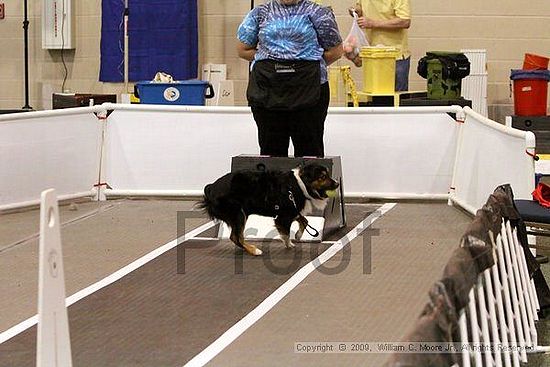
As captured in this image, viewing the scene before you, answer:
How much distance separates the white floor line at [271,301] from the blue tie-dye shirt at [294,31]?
1133 millimetres

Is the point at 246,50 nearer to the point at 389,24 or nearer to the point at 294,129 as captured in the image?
the point at 294,129

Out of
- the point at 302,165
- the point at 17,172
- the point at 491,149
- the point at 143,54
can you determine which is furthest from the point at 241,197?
the point at 143,54

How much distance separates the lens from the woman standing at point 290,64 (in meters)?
A: 6.18

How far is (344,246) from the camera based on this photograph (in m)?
6.10

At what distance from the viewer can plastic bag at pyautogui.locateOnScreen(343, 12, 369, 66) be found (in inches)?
362

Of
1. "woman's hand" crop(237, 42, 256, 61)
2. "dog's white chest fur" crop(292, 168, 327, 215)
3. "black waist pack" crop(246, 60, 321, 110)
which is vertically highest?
"woman's hand" crop(237, 42, 256, 61)

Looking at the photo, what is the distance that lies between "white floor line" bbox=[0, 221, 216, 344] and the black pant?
689 mm

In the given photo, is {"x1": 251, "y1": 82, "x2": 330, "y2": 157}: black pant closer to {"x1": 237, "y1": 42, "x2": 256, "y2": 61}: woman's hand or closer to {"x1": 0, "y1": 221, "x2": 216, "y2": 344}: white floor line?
{"x1": 237, "y1": 42, "x2": 256, "y2": 61}: woman's hand

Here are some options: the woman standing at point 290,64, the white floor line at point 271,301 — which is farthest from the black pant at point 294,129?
the white floor line at point 271,301

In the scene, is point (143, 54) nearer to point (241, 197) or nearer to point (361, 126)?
point (361, 126)

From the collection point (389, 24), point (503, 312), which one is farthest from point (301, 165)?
point (389, 24)

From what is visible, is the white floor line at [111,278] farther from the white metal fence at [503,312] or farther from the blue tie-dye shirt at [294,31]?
the white metal fence at [503,312]

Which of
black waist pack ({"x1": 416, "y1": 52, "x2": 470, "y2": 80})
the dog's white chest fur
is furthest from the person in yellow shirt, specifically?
the dog's white chest fur

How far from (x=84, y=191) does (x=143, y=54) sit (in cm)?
418
